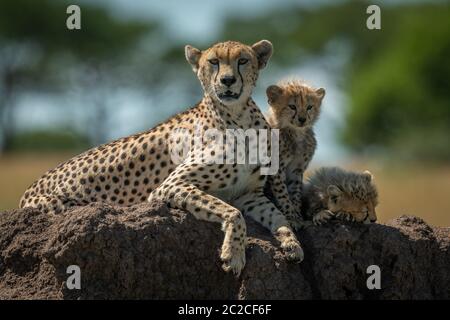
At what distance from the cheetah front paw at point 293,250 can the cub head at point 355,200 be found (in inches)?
18.0

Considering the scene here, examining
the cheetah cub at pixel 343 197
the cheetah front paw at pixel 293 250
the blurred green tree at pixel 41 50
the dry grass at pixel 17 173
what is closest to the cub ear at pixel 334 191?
the cheetah cub at pixel 343 197

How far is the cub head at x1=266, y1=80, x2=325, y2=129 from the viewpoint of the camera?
19.9ft

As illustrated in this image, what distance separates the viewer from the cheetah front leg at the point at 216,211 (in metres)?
5.05

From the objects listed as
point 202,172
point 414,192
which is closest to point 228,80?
point 202,172

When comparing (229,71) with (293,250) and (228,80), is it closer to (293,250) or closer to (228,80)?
(228,80)

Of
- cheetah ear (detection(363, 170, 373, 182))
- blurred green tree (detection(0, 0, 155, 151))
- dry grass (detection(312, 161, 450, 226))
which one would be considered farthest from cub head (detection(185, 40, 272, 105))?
blurred green tree (detection(0, 0, 155, 151))

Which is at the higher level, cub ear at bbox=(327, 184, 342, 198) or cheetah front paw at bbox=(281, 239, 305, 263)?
cub ear at bbox=(327, 184, 342, 198)

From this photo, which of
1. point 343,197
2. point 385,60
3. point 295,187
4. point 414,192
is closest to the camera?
point 343,197

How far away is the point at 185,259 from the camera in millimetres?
5141

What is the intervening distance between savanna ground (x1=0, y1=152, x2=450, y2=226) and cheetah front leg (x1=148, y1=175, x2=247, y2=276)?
8.08 meters

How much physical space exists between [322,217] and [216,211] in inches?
26.4

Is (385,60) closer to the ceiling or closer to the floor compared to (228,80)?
closer to the ceiling

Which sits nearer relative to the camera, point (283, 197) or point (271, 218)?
point (271, 218)

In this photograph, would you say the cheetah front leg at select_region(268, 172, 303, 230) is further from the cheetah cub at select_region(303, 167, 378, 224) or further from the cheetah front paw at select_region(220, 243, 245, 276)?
the cheetah front paw at select_region(220, 243, 245, 276)
